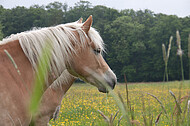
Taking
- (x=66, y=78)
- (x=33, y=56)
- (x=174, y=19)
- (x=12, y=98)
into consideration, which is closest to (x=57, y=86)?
(x=66, y=78)

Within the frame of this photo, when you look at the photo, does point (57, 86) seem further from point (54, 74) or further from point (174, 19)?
point (174, 19)

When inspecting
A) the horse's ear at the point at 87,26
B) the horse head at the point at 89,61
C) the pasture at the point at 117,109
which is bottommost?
the pasture at the point at 117,109

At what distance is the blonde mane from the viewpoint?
2.21 metres

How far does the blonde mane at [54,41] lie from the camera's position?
7.26ft

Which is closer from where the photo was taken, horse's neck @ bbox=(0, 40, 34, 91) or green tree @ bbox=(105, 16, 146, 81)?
horse's neck @ bbox=(0, 40, 34, 91)

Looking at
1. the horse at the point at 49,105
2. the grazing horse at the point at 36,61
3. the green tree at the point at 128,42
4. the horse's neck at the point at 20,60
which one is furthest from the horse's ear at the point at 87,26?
the green tree at the point at 128,42

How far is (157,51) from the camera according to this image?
42.3 m

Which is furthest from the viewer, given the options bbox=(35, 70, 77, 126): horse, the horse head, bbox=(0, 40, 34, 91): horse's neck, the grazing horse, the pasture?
bbox=(35, 70, 77, 126): horse

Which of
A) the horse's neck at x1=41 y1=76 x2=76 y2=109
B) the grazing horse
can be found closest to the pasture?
the grazing horse

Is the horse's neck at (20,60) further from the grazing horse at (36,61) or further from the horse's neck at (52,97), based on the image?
the horse's neck at (52,97)

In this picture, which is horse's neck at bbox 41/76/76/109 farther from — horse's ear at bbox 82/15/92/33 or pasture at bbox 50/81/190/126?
horse's ear at bbox 82/15/92/33

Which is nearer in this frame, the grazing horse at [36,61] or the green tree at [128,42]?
the grazing horse at [36,61]

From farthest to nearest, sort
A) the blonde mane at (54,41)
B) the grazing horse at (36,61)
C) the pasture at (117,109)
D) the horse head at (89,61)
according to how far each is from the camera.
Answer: the horse head at (89,61) < the blonde mane at (54,41) < the grazing horse at (36,61) < the pasture at (117,109)

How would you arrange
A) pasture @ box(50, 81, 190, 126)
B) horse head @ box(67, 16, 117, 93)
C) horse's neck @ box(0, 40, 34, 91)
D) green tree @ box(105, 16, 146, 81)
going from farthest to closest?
green tree @ box(105, 16, 146, 81)
horse head @ box(67, 16, 117, 93)
horse's neck @ box(0, 40, 34, 91)
pasture @ box(50, 81, 190, 126)
